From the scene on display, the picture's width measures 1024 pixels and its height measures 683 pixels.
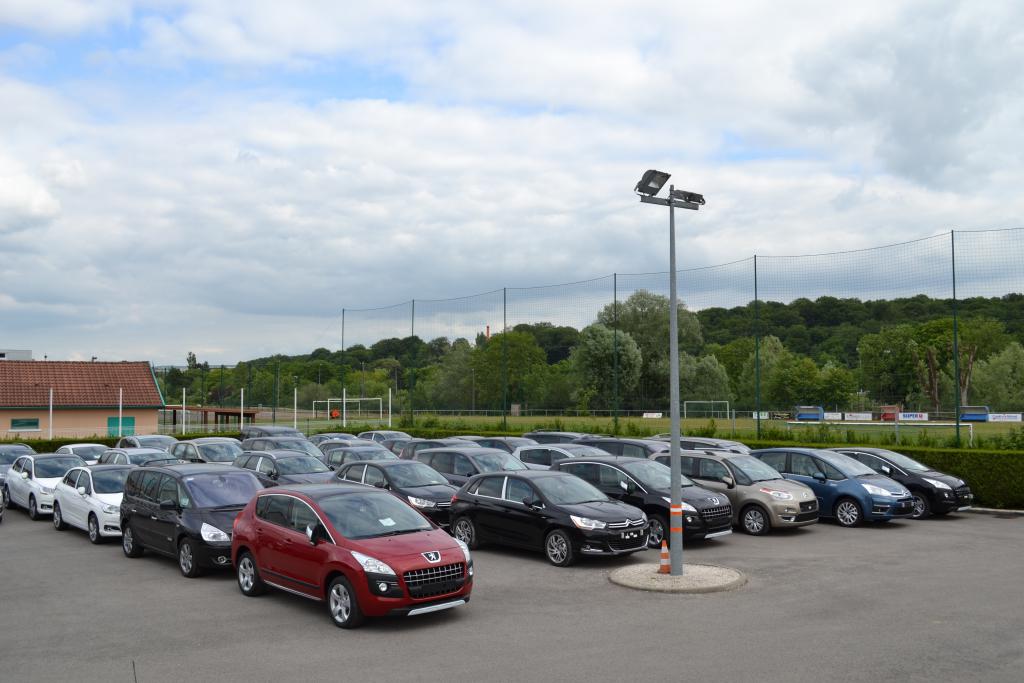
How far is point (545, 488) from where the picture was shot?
14.9 m

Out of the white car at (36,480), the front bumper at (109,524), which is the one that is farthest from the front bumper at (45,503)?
the front bumper at (109,524)

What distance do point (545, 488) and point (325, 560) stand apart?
511 cm

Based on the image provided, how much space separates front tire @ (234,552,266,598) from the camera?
11977mm

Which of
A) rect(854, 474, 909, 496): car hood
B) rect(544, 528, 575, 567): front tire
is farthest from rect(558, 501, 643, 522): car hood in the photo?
rect(854, 474, 909, 496): car hood

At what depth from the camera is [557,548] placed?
14297mm

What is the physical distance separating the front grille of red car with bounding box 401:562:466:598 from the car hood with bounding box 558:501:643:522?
12.7 feet

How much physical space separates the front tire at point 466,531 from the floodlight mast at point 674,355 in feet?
11.9

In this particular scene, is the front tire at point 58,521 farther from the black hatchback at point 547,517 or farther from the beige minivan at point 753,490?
the beige minivan at point 753,490

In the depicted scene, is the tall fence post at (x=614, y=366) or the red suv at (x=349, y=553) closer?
the red suv at (x=349, y=553)

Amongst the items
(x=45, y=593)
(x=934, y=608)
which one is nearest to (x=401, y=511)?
(x=45, y=593)

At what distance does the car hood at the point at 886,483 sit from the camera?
19125 mm

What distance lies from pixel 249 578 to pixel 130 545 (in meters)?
4.43

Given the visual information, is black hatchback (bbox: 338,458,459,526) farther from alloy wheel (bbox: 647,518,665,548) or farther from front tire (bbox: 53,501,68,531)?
front tire (bbox: 53,501,68,531)

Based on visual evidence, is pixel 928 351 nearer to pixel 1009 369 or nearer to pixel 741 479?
pixel 1009 369
